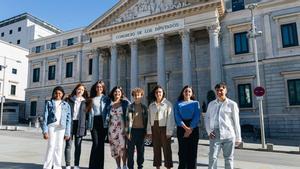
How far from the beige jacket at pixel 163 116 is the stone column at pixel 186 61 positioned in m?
17.4

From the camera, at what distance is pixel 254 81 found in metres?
23.9

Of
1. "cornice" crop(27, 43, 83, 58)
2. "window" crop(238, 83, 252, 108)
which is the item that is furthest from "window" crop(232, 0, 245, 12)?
"cornice" crop(27, 43, 83, 58)

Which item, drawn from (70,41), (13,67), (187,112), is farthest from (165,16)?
(13,67)

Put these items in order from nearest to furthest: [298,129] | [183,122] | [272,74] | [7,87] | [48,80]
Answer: [183,122] < [298,129] < [272,74] < [48,80] < [7,87]

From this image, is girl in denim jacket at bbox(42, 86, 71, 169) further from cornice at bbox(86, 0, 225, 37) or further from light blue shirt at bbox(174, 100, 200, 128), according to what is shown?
cornice at bbox(86, 0, 225, 37)

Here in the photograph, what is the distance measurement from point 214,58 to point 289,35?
262 inches

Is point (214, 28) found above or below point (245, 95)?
above

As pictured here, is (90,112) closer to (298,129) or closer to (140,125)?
(140,125)

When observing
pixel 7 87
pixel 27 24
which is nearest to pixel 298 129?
pixel 7 87

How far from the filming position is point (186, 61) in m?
24.2

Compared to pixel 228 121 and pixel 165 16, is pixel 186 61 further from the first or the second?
pixel 228 121

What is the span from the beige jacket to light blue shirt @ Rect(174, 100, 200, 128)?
31 cm

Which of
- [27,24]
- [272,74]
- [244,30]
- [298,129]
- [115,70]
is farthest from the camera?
[27,24]

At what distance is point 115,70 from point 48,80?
15258mm
